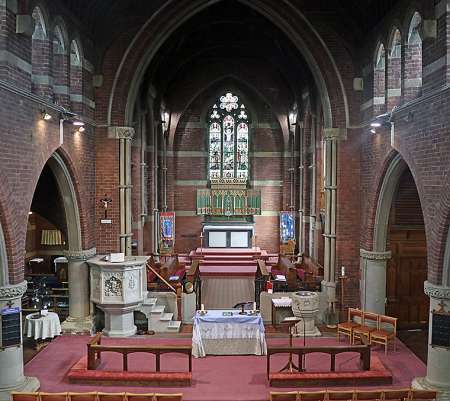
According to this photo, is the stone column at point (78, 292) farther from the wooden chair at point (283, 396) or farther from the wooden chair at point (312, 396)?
the wooden chair at point (312, 396)

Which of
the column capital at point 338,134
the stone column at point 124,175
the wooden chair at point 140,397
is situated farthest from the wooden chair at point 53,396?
the column capital at point 338,134

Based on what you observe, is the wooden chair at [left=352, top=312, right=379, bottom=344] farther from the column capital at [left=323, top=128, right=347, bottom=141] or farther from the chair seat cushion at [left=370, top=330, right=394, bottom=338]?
the column capital at [left=323, top=128, right=347, bottom=141]

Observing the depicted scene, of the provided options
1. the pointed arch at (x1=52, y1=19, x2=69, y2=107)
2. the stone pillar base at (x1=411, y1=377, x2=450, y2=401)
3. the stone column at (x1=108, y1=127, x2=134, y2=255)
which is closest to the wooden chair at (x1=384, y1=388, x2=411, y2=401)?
the stone pillar base at (x1=411, y1=377, x2=450, y2=401)

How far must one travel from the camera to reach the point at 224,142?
1054 inches

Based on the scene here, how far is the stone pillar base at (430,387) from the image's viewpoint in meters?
9.43

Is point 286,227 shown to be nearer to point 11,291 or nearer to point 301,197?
point 301,197

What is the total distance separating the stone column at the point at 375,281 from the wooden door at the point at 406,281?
104 cm

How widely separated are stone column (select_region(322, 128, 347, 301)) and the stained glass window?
11.5 metres

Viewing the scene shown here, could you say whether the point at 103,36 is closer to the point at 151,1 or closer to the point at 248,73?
the point at 151,1

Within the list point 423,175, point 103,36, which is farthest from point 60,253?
point 423,175

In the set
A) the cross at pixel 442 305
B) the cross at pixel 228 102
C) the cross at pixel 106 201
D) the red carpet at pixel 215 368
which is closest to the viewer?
the cross at pixel 442 305

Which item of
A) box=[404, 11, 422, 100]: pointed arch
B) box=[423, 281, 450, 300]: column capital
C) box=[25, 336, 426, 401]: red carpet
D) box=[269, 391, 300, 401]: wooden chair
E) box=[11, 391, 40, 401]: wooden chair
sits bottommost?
box=[25, 336, 426, 401]: red carpet

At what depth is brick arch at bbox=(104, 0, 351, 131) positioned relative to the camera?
15.0 meters

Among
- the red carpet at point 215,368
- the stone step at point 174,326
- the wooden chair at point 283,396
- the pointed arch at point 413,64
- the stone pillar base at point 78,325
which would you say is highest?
the pointed arch at point 413,64
